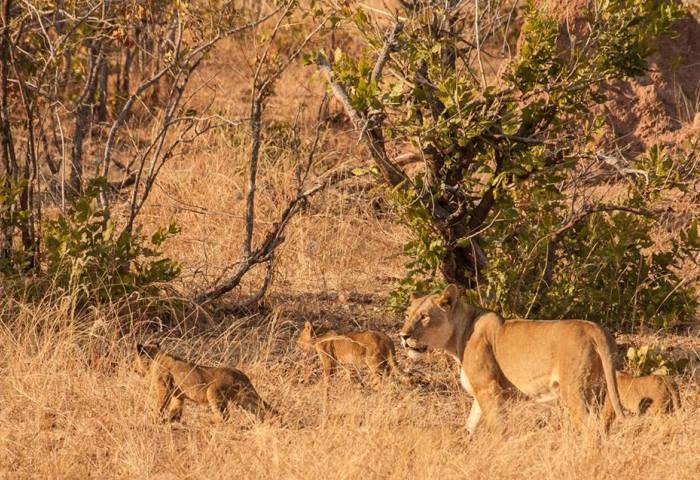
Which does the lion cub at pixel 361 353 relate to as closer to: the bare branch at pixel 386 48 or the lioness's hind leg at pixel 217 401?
the lioness's hind leg at pixel 217 401

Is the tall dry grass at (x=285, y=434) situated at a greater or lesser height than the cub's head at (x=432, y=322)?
lesser

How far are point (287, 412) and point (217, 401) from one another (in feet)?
1.25

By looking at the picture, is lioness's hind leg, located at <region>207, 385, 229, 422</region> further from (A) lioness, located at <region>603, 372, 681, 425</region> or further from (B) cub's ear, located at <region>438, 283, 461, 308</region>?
(A) lioness, located at <region>603, 372, 681, 425</region>

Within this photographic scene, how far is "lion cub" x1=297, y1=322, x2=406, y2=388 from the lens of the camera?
6.76 m

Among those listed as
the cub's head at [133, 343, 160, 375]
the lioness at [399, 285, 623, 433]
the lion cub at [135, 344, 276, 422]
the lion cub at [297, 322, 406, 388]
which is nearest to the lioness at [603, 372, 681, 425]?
the lioness at [399, 285, 623, 433]

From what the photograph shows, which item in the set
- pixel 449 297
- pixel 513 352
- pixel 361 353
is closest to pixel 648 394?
pixel 513 352

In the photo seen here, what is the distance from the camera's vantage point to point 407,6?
7.37m

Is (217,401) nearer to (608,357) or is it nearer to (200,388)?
(200,388)

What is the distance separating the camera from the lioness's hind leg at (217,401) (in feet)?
18.9

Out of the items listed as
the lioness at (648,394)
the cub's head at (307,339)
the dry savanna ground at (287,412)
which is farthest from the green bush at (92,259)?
the lioness at (648,394)

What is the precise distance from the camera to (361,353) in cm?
678

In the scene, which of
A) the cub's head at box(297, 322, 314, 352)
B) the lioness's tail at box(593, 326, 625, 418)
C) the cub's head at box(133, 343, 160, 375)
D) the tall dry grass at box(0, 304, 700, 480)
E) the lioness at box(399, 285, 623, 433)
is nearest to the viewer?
the tall dry grass at box(0, 304, 700, 480)

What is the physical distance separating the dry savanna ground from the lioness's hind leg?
73 millimetres

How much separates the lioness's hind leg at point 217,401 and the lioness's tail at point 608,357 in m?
1.73
